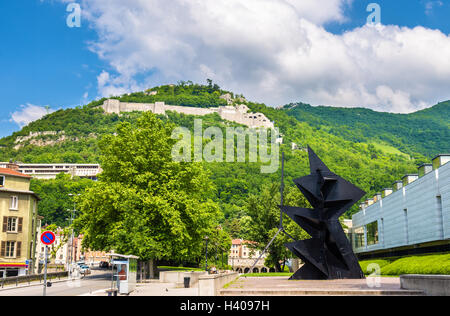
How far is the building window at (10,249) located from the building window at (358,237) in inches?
1484

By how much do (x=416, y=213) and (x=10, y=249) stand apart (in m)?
35.1

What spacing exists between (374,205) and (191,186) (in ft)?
71.4

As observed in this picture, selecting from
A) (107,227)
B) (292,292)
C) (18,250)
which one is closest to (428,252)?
(292,292)

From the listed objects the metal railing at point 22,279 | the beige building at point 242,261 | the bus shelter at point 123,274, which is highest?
the bus shelter at point 123,274

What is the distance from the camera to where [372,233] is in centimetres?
5081

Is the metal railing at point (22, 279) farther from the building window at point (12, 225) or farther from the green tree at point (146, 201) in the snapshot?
the building window at point (12, 225)

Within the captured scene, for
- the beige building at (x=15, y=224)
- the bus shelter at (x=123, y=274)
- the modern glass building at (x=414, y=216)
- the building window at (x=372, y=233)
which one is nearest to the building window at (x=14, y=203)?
the beige building at (x=15, y=224)

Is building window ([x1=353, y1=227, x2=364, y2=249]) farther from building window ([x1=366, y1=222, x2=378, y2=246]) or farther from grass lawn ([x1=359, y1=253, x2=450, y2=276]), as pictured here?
grass lawn ([x1=359, y1=253, x2=450, y2=276])

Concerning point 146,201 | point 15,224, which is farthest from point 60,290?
point 15,224

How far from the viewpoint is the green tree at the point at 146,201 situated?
1315 inches

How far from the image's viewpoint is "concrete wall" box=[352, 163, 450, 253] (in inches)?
1219

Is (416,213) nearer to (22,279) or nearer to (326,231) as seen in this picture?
(326,231)

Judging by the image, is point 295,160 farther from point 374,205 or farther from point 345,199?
point 345,199

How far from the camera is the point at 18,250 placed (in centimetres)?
4353
